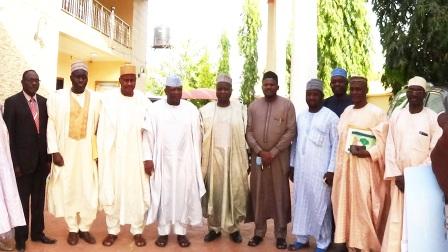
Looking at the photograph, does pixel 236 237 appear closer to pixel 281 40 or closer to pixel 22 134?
pixel 22 134

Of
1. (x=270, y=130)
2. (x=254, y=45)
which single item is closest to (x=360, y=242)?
(x=270, y=130)

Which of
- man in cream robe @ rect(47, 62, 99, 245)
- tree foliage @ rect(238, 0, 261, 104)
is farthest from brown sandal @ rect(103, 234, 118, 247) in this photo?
tree foliage @ rect(238, 0, 261, 104)

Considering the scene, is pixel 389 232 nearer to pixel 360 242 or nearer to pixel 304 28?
pixel 360 242

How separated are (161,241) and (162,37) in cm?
3122

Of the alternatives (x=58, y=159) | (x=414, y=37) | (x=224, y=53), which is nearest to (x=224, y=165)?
(x=58, y=159)

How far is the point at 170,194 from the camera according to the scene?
5105 millimetres

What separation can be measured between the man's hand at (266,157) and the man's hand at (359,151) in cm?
97

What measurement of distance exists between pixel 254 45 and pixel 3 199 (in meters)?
18.0

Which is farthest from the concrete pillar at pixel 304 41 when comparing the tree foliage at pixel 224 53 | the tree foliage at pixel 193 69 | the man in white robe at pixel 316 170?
the tree foliage at pixel 193 69

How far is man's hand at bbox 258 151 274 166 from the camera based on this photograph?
4992 mm

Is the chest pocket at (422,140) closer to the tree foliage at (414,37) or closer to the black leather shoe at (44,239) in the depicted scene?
the tree foliage at (414,37)

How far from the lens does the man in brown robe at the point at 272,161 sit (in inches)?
199

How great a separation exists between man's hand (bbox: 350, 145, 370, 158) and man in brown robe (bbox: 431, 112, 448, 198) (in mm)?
909

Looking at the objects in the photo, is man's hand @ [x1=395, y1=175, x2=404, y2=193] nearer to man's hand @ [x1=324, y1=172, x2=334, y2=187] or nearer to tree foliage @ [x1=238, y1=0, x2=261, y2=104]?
man's hand @ [x1=324, y1=172, x2=334, y2=187]
